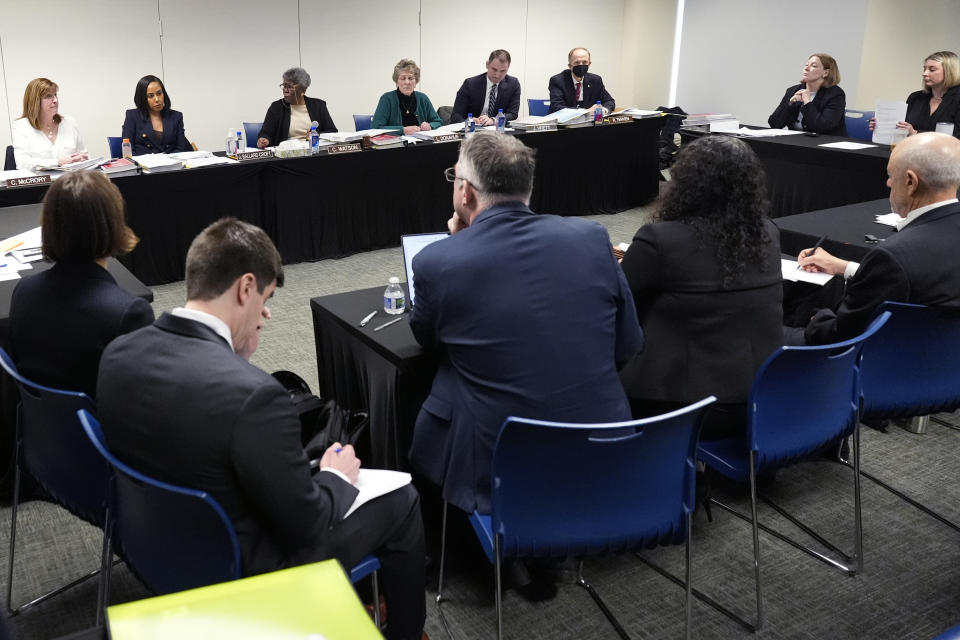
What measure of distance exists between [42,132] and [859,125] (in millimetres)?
5430

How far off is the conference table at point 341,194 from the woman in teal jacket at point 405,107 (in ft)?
1.93

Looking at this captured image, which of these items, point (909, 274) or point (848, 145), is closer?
point (909, 274)

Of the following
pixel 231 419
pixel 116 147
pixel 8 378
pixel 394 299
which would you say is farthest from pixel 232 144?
pixel 231 419

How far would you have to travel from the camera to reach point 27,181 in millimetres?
4449

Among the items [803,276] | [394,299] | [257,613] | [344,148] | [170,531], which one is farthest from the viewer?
[344,148]

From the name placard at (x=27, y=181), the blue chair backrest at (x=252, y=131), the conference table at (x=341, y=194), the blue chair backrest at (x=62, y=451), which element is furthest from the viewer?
the blue chair backrest at (x=252, y=131)

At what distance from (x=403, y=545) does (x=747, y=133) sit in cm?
513

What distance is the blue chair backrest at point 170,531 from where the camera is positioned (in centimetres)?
153

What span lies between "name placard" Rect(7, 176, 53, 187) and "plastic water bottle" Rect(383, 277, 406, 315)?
9.20ft

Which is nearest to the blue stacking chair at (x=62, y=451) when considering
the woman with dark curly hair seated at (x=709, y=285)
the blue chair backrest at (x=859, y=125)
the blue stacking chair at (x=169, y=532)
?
the blue stacking chair at (x=169, y=532)

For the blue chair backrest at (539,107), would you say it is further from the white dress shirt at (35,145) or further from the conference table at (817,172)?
the white dress shirt at (35,145)

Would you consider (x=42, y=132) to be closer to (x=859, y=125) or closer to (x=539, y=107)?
(x=539, y=107)

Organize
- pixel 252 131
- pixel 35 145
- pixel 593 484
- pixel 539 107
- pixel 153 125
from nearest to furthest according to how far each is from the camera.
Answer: pixel 593 484
pixel 35 145
pixel 153 125
pixel 252 131
pixel 539 107

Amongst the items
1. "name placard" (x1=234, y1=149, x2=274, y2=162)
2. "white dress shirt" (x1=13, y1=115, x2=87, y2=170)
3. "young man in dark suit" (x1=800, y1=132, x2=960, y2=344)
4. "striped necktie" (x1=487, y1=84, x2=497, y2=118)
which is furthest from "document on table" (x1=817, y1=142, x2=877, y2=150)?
"white dress shirt" (x1=13, y1=115, x2=87, y2=170)
